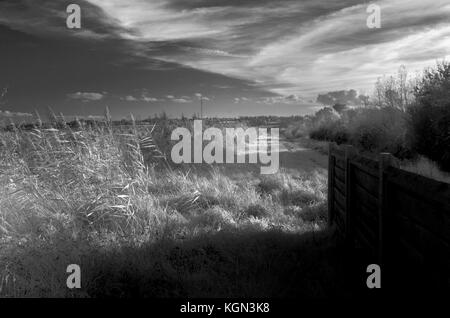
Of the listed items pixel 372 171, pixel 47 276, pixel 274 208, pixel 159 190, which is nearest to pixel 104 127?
pixel 159 190

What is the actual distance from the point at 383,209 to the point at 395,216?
0.16m

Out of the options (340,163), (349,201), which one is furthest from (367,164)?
(340,163)

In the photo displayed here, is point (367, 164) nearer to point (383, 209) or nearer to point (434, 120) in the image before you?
point (383, 209)

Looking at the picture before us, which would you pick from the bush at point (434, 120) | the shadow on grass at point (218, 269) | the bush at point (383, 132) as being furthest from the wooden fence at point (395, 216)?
the bush at point (383, 132)

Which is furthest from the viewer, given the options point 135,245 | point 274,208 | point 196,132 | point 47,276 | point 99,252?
point 196,132

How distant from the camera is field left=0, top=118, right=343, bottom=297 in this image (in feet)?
12.9

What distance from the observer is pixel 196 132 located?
1543 centimetres

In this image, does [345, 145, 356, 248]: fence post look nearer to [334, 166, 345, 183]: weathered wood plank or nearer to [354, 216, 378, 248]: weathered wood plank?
[354, 216, 378, 248]: weathered wood plank

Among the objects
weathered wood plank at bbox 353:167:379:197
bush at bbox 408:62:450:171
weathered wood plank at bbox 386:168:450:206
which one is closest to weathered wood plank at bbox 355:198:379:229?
weathered wood plank at bbox 353:167:379:197

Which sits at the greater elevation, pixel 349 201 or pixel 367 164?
pixel 367 164

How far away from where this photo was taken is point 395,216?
3.31 meters
